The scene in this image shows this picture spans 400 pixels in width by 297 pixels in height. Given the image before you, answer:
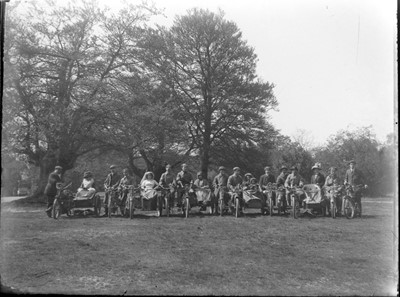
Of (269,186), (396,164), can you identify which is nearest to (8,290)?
(396,164)

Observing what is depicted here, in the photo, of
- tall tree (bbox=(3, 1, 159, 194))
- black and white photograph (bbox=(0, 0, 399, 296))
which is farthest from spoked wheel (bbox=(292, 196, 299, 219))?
tall tree (bbox=(3, 1, 159, 194))

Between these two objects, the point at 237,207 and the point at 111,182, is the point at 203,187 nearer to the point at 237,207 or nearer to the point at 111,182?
the point at 237,207

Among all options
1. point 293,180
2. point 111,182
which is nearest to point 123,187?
A: point 111,182

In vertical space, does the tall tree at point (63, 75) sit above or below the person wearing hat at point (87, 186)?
above

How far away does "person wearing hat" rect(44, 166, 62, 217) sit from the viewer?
9477 mm

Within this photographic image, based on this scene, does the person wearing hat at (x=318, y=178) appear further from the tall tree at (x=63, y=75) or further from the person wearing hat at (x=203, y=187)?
the tall tree at (x=63, y=75)

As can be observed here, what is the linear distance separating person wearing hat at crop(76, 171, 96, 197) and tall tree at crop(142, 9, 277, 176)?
4500 millimetres

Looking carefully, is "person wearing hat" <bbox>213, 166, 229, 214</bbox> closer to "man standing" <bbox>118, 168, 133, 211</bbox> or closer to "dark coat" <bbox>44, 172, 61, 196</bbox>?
"man standing" <bbox>118, 168, 133, 211</bbox>

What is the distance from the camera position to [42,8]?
28.9 feet

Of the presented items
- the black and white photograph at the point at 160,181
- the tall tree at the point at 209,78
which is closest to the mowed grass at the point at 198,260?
the black and white photograph at the point at 160,181

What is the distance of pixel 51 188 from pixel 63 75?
10.2 ft

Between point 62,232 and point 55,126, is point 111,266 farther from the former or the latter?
point 55,126

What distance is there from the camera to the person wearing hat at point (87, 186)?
1005cm

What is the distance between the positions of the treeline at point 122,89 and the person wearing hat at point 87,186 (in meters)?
1.02
